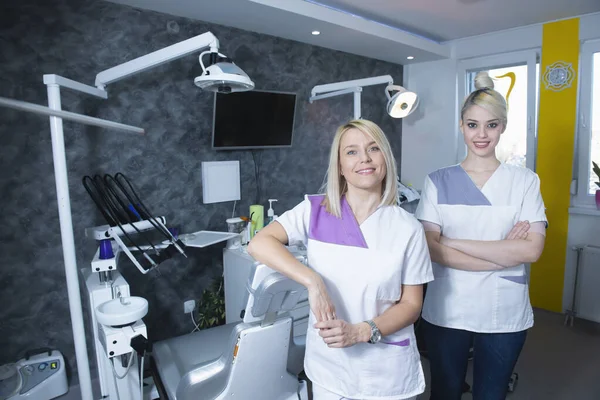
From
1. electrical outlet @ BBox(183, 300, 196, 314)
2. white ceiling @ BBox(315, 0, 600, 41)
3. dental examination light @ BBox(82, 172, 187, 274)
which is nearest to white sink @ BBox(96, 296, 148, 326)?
dental examination light @ BBox(82, 172, 187, 274)

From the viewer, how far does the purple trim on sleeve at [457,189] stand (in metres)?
1.40

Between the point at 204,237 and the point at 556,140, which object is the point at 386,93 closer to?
the point at 556,140

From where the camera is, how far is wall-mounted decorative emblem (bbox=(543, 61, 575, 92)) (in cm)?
324

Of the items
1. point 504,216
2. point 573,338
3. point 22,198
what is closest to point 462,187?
point 504,216

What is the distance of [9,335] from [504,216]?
8.11ft

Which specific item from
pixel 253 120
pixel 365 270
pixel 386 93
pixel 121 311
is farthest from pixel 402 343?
pixel 386 93

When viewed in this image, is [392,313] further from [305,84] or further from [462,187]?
[305,84]

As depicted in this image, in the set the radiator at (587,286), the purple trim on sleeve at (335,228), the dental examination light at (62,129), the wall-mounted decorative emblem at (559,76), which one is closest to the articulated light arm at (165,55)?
the dental examination light at (62,129)

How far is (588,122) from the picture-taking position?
321cm

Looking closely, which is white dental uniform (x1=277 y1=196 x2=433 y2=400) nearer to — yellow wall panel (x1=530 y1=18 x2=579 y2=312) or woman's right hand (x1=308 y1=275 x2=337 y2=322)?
woman's right hand (x1=308 y1=275 x2=337 y2=322)

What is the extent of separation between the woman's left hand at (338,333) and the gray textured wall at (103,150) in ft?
6.09

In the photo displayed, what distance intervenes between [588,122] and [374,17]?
1.92 meters

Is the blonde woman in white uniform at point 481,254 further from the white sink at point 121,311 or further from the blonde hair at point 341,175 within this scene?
the white sink at point 121,311

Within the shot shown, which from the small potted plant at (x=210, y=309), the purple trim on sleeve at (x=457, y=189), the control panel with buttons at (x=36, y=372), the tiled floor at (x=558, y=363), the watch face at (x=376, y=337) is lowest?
the tiled floor at (x=558, y=363)
